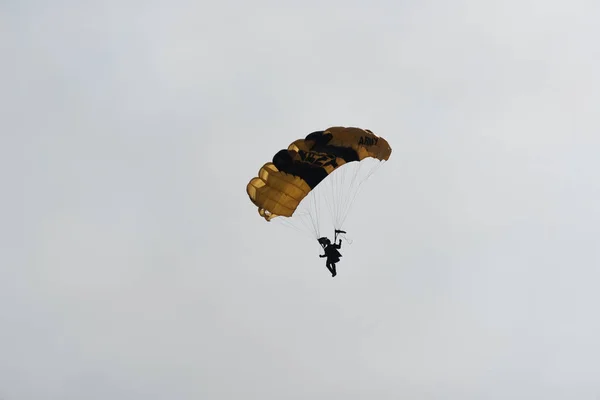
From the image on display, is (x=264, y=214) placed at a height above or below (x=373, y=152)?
below

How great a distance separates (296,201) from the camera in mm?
42938

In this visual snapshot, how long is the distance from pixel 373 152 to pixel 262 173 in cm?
492

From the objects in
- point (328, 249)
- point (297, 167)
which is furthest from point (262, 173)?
point (328, 249)

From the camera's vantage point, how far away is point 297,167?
4166 cm

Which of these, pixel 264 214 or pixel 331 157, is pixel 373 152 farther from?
pixel 264 214

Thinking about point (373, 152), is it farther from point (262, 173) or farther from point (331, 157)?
point (262, 173)

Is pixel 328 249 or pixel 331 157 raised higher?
pixel 331 157

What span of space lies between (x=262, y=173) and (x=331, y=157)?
3.00 metres

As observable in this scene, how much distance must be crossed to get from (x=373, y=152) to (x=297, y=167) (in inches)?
138

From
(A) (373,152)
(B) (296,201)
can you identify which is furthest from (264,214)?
(A) (373,152)

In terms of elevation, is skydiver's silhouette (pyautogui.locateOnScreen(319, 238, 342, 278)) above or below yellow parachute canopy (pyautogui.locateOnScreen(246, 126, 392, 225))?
below

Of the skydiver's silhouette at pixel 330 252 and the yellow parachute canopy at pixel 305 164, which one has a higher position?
the yellow parachute canopy at pixel 305 164

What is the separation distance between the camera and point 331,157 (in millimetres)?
42031

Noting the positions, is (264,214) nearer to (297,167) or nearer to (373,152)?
A: (297,167)
